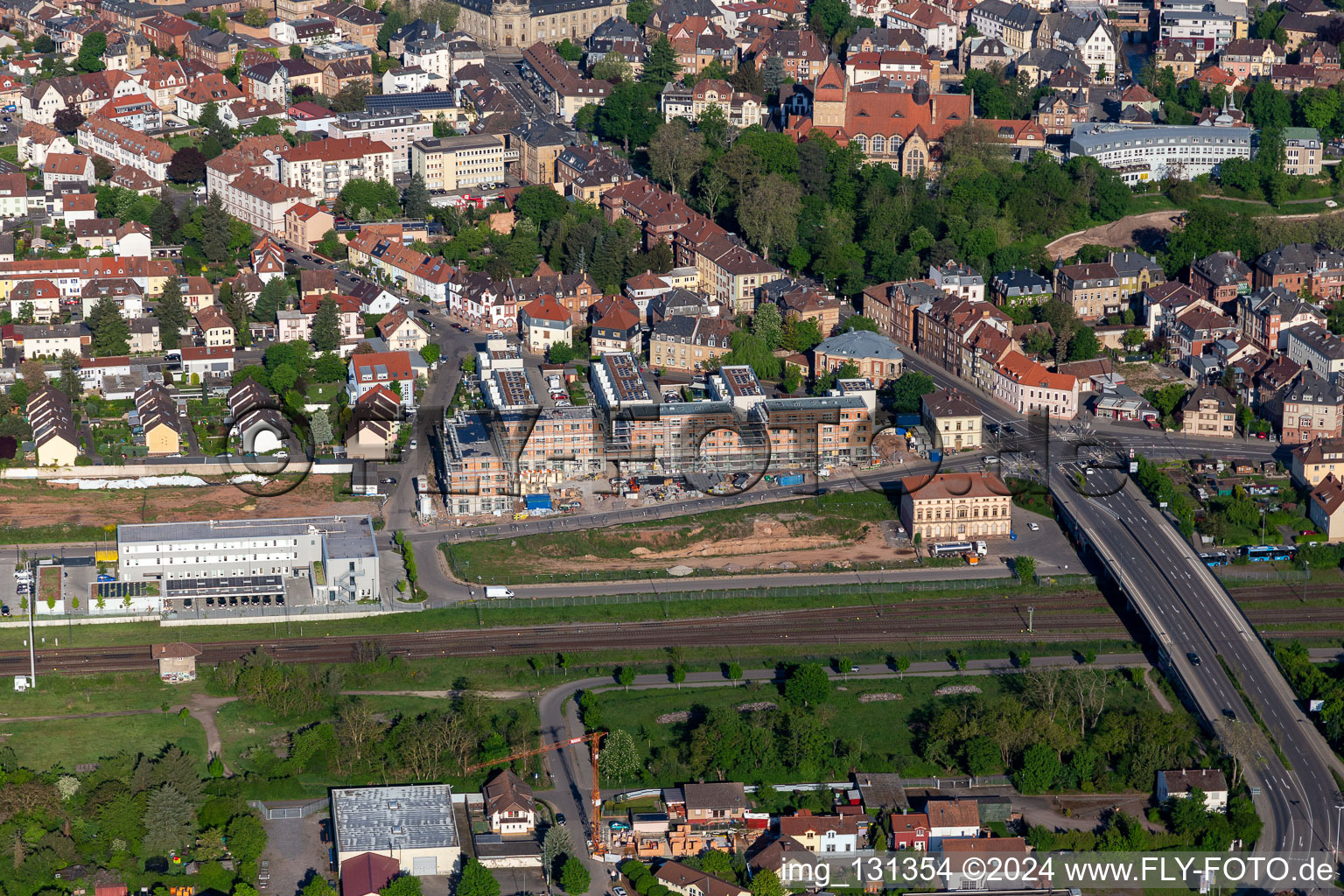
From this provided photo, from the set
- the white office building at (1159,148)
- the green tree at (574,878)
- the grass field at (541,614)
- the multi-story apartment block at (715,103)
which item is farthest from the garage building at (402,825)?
the multi-story apartment block at (715,103)

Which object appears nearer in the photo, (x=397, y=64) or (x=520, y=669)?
(x=520, y=669)

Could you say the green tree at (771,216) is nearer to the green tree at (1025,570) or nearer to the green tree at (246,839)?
the green tree at (1025,570)

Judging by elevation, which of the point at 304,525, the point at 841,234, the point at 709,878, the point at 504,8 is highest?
the point at 504,8

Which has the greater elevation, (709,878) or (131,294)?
(131,294)

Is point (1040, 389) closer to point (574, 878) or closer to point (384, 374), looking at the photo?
point (384, 374)

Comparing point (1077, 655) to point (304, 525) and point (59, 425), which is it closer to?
point (304, 525)

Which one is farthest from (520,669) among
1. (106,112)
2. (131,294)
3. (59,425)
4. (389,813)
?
(106,112)
